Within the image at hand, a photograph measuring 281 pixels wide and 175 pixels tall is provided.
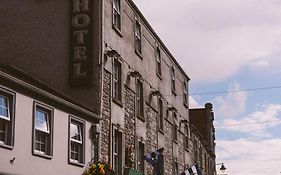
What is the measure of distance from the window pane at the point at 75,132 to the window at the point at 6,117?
3.94 meters

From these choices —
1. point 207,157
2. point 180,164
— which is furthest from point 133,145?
point 207,157

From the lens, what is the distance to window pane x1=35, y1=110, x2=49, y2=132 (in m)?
18.1

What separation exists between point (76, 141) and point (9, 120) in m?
4.38

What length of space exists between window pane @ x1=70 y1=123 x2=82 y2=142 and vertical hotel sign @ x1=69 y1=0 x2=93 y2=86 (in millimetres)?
2494

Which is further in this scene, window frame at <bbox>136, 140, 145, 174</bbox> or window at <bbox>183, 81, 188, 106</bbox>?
window at <bbox>183, 81, 188, 106</bbox>

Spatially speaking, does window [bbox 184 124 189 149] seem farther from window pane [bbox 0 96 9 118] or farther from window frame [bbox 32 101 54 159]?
window pane [bbox 0 96 9 118]

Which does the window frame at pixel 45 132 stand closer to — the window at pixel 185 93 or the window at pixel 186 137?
the window at pixel 186 137

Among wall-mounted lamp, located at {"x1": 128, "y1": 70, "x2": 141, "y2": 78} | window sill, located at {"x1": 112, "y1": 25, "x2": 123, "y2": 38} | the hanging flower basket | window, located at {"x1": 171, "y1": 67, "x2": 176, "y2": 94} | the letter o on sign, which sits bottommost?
the hanging flower basket

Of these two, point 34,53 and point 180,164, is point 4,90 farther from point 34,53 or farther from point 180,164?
point 180,164

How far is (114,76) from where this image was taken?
25203 mm

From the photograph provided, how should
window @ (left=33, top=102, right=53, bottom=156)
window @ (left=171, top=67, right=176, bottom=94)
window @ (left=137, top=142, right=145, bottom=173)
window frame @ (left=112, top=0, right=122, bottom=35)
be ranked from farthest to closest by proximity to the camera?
1. window @ (left=171, top=67, right=176, bottom=94)
2. window @ (left=137, top=142, right=145, bottom=173)
3. window frame @ (left=112, top=0, right=122, bottom=35)
4. window @ (left=33, top=102, right=53, bottom=156)

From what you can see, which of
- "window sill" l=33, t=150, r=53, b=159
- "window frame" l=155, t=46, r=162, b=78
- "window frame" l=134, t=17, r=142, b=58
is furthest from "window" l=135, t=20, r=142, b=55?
"window sill" l=33, t=150, r=53, b=159

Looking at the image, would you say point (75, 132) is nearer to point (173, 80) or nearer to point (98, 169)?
point (98, 169)

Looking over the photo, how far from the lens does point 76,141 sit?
2058 cm
